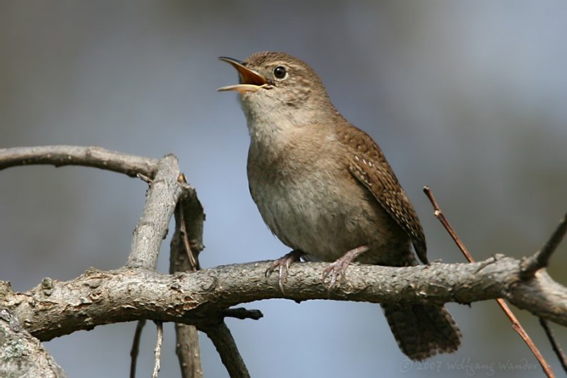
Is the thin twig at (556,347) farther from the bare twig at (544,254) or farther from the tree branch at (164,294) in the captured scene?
the tree branch at (164,294)

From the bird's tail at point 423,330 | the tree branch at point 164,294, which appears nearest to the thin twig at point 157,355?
the tree branch at point 164,294

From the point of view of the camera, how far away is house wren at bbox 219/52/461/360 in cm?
435

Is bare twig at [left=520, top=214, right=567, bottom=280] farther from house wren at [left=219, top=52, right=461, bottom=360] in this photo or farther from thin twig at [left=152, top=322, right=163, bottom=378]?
house wren at [left=219, top=52, right=461, bottom=360]

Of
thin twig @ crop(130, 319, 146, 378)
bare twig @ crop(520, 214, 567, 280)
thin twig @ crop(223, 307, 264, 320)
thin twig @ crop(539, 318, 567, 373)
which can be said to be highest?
thin twig @ crop(130, 319, 146, 378)

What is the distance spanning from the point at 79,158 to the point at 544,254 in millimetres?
2870

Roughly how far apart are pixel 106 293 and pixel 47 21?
4.80 meters

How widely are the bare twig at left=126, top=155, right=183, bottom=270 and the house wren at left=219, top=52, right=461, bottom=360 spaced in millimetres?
485

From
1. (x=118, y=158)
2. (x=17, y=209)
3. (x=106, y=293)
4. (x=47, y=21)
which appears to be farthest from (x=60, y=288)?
(x=47, y=21)

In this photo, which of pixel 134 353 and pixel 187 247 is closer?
pixel 134 353

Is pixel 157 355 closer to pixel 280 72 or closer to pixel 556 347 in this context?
pixel 556 347

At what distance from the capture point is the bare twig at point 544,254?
2240 mm

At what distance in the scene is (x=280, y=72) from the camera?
4.96m

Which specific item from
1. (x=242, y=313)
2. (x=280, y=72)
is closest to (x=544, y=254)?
(x=242, y=313)

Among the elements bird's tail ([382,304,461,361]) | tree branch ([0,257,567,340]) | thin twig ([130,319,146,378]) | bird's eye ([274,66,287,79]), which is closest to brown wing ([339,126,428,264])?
bird's tail ([382,304,461,361])
